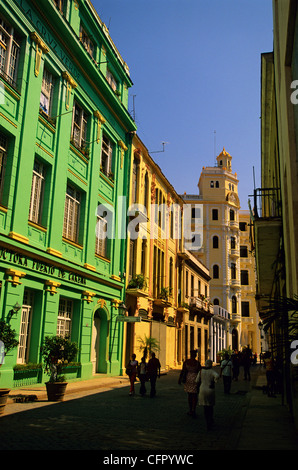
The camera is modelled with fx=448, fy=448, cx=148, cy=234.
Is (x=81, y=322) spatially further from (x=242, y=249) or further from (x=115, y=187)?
(x=242, y=249)

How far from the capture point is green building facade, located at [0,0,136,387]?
1427cm

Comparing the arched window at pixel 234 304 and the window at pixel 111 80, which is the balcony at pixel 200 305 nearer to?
the arched window at pixel 234 304

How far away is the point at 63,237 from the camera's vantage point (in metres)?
17.6

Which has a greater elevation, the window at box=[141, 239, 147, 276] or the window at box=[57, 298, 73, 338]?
the window at box=[141, 239, 147, 276]

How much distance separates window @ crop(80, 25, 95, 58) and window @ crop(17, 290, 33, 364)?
38.2 feet

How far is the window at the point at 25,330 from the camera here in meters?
14.8

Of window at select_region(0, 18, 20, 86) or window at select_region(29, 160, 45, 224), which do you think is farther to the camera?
window at select_region(29, 160, 45, 224)

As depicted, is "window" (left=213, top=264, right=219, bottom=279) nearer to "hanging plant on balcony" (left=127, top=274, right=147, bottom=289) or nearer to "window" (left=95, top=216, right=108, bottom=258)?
"hanging plant on balcony" (left=127, top=274, right=147, bottom=289)

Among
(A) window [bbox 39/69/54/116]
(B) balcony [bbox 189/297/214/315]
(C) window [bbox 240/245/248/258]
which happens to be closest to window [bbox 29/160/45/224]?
(A) window [bbox 39/69/54/116]

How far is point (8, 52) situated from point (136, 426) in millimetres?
11978

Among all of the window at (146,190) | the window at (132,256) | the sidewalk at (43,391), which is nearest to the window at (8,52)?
the sidewalk at (43,391)

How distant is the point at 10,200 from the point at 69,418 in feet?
23.0

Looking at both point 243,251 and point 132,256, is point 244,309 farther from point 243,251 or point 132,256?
point 132,256
